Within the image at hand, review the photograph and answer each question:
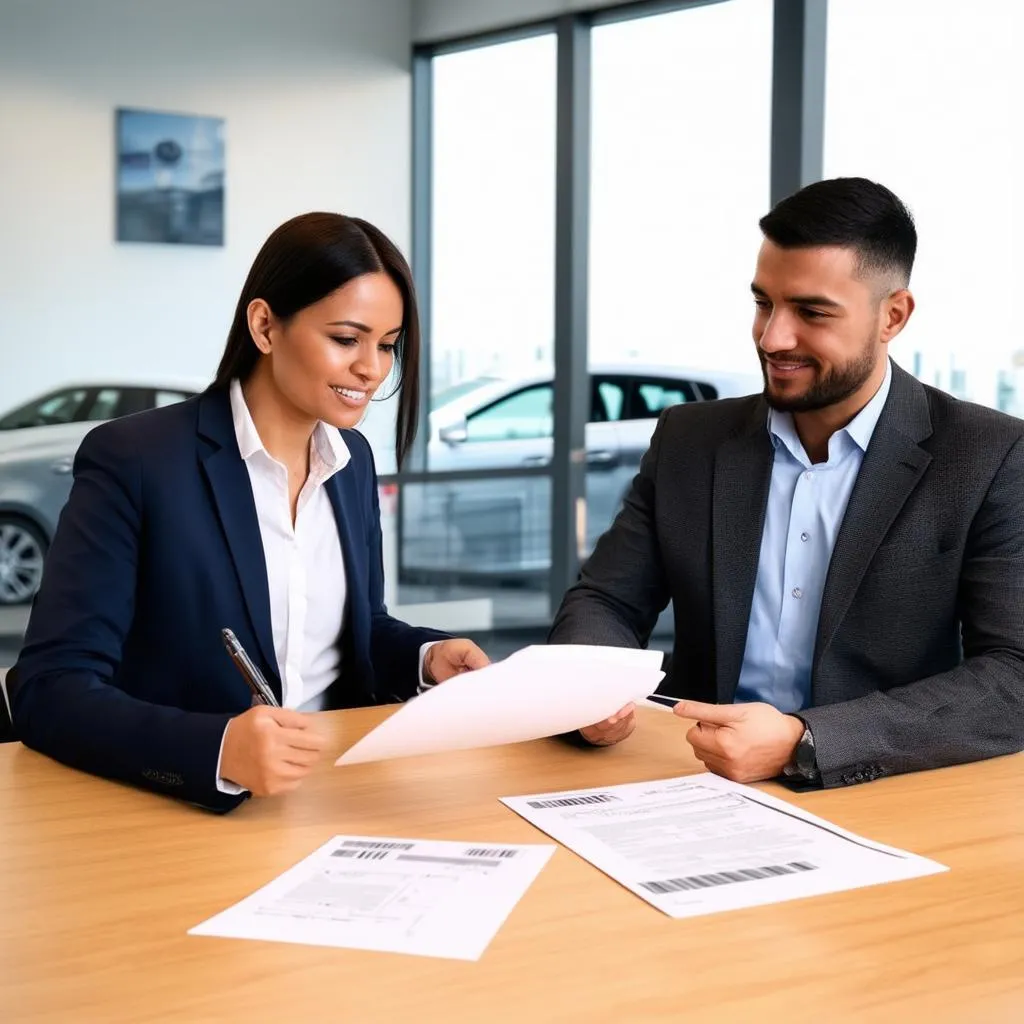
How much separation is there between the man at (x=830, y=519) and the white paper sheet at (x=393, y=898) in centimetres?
49

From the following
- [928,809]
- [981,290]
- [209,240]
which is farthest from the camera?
[209,240]

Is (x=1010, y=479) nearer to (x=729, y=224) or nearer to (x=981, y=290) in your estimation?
(x=981, y=290)

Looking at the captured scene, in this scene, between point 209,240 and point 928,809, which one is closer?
point 928,809

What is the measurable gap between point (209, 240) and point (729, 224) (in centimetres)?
199

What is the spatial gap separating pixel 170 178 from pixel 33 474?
46.3 inches

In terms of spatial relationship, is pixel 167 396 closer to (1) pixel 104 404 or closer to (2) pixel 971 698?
(1) pixel 104 404

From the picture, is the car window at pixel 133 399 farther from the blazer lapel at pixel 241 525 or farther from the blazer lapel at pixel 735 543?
the blazer lapel at pixel 735 543

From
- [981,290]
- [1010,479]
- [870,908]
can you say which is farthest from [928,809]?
[981,290]

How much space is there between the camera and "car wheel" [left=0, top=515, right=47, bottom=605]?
4.67m

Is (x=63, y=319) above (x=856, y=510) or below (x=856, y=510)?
above

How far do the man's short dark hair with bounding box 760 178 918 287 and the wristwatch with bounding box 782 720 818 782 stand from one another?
82cm

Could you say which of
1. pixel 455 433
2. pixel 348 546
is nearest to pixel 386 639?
pixel 348 546

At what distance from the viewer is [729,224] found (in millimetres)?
5332

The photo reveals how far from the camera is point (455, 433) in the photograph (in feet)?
19.2
